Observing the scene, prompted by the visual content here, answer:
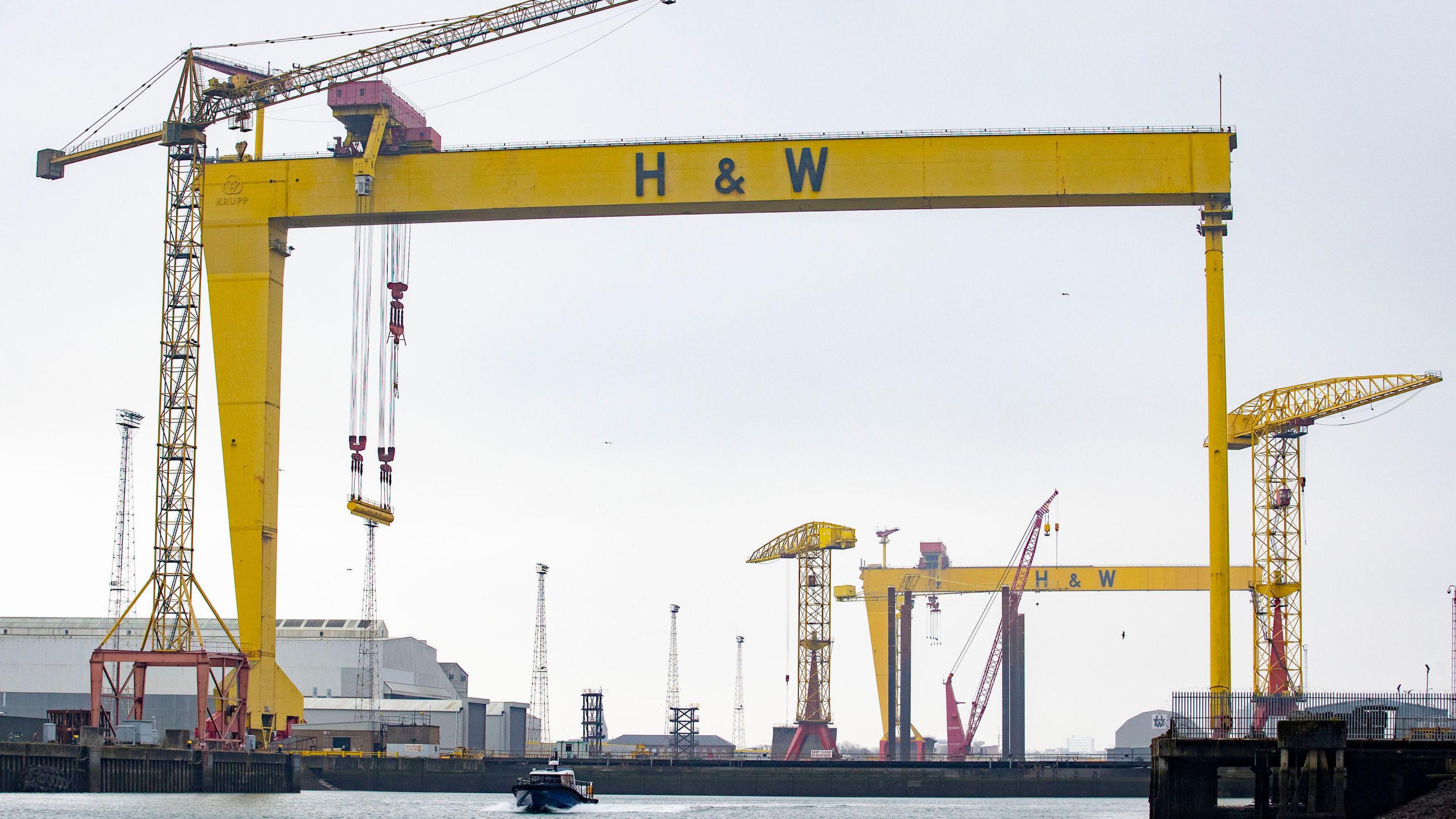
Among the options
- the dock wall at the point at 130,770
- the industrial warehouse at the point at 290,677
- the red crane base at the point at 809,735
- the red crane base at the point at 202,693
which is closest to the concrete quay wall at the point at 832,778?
the industrial warehouse at the point at 290,677

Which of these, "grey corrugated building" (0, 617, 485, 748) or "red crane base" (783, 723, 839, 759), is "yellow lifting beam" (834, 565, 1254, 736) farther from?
"grey corrugated building" (0, 617, 485, 748)

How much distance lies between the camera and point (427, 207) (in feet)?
146

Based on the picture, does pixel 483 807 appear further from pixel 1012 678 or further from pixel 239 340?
pixel 1012 678

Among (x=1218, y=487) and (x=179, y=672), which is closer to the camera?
(x=1218, y=487)

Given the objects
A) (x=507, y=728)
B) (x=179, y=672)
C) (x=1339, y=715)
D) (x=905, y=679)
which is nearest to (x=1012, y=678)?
(x=905, y=679)

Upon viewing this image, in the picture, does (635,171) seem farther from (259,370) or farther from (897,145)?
(259,370)

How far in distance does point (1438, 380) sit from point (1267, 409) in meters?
6.79

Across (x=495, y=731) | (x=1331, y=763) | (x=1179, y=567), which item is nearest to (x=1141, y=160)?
(x=1331, y=763)

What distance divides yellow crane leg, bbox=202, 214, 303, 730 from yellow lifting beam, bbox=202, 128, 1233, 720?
0.15ft

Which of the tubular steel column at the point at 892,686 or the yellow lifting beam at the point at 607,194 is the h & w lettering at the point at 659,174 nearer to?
the yellow lifting beam at the point at 607,194

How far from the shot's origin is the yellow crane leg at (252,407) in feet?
148

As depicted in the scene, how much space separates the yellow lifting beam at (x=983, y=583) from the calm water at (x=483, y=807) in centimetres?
3786

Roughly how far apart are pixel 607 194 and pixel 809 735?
53420 mm

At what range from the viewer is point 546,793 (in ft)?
163
